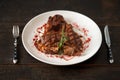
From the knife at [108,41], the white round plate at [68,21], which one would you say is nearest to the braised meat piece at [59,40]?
the white round plate at [68,21]

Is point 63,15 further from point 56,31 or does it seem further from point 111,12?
point 111,12

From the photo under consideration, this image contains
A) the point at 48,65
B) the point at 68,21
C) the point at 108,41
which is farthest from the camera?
the point at 68,21

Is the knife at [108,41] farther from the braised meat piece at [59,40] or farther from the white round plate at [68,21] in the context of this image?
the braised meat piece at [59,40]

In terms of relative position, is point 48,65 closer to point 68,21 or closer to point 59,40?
point 59,40

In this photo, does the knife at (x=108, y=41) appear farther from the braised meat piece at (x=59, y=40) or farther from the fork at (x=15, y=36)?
the fork at (x=15, y=36)

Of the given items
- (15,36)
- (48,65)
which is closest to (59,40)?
(48,65)

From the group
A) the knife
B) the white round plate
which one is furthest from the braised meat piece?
the knife

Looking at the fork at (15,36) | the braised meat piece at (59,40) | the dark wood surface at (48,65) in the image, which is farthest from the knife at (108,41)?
the fork at (15,36)

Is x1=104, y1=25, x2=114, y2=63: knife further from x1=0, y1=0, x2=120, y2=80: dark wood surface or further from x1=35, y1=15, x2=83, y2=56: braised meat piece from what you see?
x1=35, y1=15, x2=83, y2=56: braised meat piece
